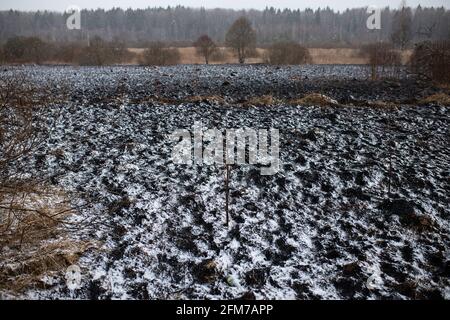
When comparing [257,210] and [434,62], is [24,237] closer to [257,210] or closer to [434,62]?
[257,210]

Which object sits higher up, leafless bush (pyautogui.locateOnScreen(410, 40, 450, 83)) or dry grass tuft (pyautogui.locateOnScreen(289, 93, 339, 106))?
leafless bush (pyautogui.locateOnScreen(410, 40, 450, 83))

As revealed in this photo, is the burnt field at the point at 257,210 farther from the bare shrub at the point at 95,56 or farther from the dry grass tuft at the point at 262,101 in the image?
the bare shrub at the point at 95,56

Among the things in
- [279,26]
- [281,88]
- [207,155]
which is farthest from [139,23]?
[207,155]

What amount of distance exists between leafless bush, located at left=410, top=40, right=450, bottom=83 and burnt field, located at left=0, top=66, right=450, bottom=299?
8.80 meters

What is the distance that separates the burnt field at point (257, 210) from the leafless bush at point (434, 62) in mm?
8799

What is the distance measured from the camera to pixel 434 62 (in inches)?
762

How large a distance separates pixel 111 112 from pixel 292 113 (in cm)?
608

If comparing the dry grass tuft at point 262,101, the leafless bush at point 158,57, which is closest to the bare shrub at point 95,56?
the leafless bush at point 158,57

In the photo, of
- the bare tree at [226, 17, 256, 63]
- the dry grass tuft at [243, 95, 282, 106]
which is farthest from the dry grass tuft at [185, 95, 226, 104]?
the bare tree at [226, 17, 256, 63]

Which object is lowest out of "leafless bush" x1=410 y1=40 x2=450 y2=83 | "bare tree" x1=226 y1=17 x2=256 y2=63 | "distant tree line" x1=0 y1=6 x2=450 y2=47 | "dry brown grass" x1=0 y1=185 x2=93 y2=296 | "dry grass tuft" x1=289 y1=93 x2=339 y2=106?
"dry brown grass" x1=0 y1=185 x2=93 y2=296

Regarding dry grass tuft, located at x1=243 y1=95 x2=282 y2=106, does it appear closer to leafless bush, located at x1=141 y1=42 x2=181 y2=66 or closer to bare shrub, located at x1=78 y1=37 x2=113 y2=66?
leafless bush, located at x1=141 y1=42 x2=181 y2=66

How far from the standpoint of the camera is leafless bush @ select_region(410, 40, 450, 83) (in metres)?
18.1

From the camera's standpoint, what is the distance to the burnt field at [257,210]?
469cm

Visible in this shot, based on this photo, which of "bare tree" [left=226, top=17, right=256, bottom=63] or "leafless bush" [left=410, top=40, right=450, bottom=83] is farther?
"bare tree" [left=226, top=17, right=256, bottom=63]
